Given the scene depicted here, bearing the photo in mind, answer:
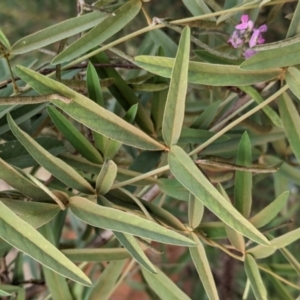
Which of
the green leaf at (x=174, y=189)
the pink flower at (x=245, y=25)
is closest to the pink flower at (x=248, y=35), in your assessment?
the pink flower at (x=245, y=25)

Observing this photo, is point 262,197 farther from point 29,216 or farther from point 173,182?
point 29,216

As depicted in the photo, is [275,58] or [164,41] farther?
[164,41]

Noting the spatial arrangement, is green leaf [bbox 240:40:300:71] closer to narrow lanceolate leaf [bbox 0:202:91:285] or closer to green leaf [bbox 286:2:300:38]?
green leaf [bbox 286:2:300:38]

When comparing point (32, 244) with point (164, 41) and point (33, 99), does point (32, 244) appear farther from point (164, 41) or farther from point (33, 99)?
point (164, 41)

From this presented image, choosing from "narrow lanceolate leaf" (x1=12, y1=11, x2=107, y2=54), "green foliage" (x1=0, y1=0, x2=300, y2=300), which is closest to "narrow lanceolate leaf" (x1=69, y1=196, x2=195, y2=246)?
"green foliage" (x1=0, y1=0, x2=300, y2=300)

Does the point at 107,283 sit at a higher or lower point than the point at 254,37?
lower

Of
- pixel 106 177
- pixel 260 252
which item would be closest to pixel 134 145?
pixel 106 177

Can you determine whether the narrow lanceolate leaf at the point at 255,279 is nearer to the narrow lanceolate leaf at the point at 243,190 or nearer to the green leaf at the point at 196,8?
the narrow lanceolate leaf at the point at 243,190
